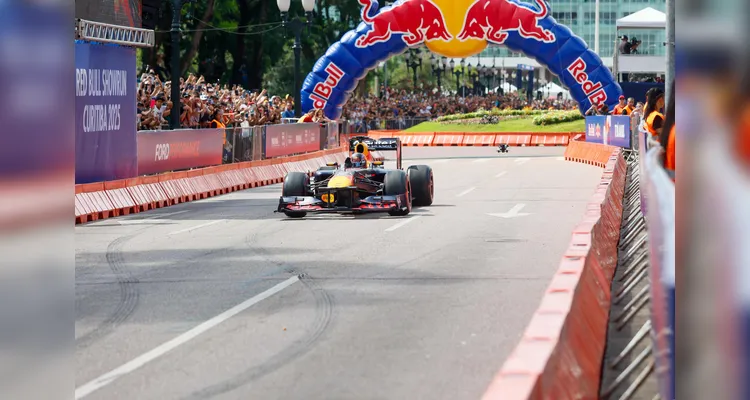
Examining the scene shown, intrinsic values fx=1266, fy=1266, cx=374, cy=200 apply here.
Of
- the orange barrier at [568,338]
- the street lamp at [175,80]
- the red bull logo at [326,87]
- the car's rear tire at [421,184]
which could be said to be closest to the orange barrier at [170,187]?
the street lamp at [175,80]

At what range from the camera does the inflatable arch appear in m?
45.2

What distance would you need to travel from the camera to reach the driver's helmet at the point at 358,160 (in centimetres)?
2006

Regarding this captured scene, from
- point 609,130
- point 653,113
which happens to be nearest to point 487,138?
point 609,130

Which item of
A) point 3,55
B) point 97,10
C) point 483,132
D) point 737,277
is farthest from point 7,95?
point 483,132

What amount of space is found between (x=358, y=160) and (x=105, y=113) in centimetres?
580

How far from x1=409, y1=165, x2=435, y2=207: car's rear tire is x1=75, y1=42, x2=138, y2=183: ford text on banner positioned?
5722mm

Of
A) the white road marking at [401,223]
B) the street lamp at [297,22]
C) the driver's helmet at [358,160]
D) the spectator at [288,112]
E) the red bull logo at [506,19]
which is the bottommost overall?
the white road marking at [401,223]

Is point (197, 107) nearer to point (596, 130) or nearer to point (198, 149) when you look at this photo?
point (198, 149)

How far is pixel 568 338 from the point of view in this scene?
679 centimetres

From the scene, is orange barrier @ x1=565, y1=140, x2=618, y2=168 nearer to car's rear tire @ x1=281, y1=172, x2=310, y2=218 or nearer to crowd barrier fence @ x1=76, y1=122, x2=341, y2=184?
crowd barrier fence @ x1=76, y1=122, x2=341, y2=184

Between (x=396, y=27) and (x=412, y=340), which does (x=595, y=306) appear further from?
(x=396, y=27)

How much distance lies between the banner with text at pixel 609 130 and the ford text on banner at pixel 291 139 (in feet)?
29.6

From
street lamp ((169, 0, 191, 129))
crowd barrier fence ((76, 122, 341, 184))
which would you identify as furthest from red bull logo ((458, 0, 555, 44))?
street lamp ((169, 0, 191, 129))

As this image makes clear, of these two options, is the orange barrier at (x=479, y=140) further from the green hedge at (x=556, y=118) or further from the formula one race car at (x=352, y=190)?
the formula one race car at (x=352, y=190)
